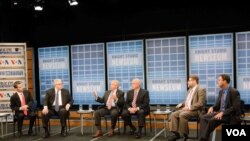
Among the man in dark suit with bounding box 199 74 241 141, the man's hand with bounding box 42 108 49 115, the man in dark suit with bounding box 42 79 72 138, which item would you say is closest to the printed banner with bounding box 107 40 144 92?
the man in dark suit with bounding box 42 79 72 138

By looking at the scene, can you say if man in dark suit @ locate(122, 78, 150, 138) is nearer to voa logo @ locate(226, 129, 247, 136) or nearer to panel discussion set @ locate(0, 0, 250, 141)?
panel discussion set @ locate(0, 0, 250, 141)

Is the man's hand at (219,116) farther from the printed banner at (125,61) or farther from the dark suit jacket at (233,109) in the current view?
the printed banner at (125,61)

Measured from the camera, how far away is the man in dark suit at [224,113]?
4742 mm

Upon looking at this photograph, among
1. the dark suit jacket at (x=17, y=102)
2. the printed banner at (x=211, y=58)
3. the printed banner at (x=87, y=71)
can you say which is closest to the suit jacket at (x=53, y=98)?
the dark suit jacket at (x=17, y=102)

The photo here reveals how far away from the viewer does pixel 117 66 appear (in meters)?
7.97

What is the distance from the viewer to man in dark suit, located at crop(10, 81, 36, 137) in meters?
6.46

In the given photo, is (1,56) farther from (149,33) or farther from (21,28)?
(149,33)

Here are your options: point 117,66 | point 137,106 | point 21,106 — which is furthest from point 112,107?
point 21,106

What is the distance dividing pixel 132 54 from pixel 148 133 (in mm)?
2326

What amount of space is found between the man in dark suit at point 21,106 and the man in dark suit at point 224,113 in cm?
370

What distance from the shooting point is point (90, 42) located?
807 centimetres

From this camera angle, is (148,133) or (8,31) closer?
(148,133)

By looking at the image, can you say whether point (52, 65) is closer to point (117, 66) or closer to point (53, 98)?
point (117, 66)

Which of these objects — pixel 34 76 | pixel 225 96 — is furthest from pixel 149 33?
pixel 34 76
